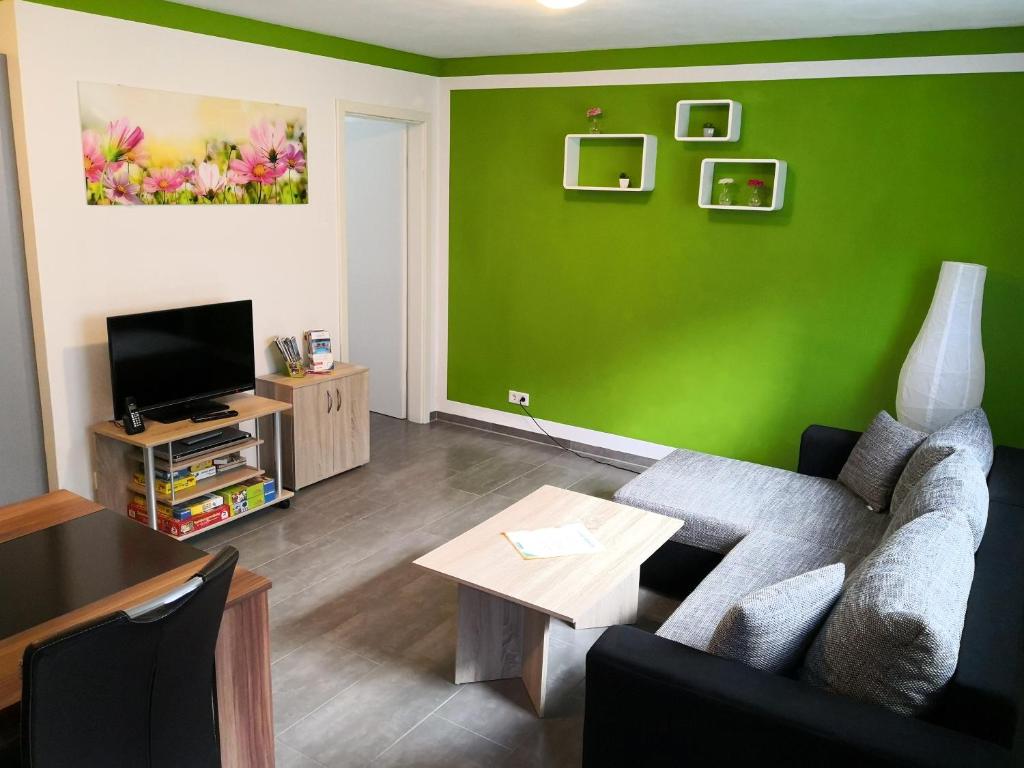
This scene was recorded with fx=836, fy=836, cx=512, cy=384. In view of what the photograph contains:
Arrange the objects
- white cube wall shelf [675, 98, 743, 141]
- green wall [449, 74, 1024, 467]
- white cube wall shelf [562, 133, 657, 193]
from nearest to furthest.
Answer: green wall [449, 74, 1024, 467]
white cube wall shelf [675, 98, 743, 141]
white cube wall shelf [562, 133, 657, 193]

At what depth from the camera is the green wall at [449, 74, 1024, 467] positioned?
4.20 meters

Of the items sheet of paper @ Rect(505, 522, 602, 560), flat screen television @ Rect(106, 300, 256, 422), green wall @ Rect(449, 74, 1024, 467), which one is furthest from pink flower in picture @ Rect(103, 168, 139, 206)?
sheet of paper @ Rect(505, 522, 602, 560)

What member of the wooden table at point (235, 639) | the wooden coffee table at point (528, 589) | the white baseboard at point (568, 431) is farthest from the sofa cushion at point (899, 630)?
the white baseboard at point (568, 431)

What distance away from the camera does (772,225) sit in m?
4.68

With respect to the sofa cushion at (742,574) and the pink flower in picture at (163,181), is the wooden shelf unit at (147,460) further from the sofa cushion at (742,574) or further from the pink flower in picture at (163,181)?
the sofa cushion at (742,574)

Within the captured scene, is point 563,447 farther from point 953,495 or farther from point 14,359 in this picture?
point 14,359

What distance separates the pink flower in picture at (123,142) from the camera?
385 centimetres

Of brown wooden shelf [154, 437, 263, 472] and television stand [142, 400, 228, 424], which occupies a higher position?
television stand [142, 400, 228, 424]

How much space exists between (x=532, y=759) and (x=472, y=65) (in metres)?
4.41

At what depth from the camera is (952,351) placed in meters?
3.95

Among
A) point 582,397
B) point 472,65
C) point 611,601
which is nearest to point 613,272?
point 582,397

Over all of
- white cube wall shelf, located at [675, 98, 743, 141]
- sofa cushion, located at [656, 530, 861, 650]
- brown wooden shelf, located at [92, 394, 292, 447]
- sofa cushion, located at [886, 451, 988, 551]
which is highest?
white cube wall shelf, located at [675, 98, 743, 141]

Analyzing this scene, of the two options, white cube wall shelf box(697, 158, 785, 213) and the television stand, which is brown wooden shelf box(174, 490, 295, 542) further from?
white cube wall shelf box(697, 158, 785, 213)

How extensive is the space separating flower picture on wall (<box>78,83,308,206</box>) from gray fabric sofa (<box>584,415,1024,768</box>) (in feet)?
10.3
